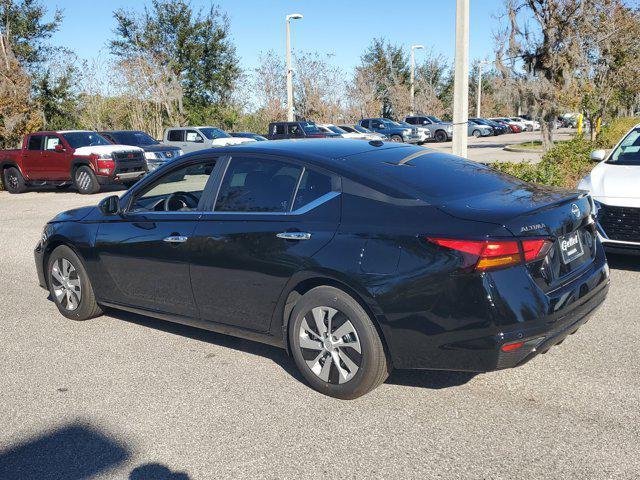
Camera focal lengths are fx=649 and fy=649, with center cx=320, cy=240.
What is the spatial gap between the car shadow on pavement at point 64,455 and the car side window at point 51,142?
655 inches

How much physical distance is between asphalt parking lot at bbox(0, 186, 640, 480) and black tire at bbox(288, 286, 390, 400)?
5.3 inches

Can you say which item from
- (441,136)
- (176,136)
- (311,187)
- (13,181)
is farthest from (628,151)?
(441,136)

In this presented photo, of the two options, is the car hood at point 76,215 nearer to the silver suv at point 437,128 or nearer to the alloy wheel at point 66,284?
the alloy wheel at point 66,284

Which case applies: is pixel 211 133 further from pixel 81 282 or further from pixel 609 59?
pixel 81 282

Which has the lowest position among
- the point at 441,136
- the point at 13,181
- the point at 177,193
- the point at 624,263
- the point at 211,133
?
the point at 624,263

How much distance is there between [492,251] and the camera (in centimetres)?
352

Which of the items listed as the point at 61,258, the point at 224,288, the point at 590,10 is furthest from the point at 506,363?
the point at 590,10

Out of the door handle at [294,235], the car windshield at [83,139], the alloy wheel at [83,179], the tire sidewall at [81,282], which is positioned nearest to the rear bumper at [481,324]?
the door handle at [294,235]

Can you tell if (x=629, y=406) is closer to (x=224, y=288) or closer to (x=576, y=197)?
(x=576, y=197)

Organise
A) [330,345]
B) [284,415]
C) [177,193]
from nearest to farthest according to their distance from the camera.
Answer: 1. [284,415]
2. [330,345]
3. [177,193]

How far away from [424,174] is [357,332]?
119cm

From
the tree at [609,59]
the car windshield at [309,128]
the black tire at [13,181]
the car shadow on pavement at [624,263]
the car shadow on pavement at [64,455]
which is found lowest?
the car shadow on pavement at [64,455]

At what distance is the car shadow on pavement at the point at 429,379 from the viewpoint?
14.1ft

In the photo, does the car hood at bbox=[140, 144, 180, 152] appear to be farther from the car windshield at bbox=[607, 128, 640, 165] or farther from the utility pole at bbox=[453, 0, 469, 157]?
the car windshield at bbox=[607, 128, 640, 165]
